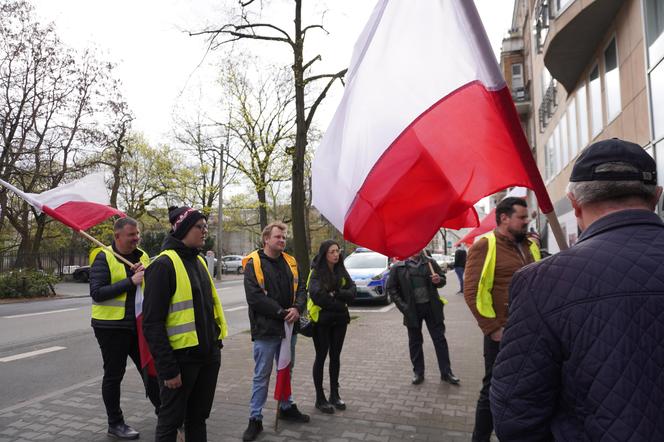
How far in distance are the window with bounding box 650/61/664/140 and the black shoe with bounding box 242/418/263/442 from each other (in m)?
8.88

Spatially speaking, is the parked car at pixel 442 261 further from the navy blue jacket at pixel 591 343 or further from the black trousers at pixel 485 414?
the navy blue jacket at pixel 591 343

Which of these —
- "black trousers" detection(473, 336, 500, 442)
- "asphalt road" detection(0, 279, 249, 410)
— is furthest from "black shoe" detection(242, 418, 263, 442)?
"asphalt road" detection(0, 279, 249, 410)

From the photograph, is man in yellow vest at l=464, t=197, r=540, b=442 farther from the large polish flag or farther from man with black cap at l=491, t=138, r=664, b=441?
man with black cap at l=491, t=138, r=664, b=441

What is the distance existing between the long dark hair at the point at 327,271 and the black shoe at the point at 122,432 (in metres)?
2.24

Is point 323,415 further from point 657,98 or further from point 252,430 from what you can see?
point 657,98

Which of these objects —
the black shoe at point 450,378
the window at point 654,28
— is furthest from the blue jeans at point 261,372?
the window at point 654,28

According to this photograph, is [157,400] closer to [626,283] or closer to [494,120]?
[494,120]

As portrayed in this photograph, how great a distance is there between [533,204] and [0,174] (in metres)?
25.8

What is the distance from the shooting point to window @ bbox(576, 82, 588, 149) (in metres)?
14.0

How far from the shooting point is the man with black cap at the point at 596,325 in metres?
1.25

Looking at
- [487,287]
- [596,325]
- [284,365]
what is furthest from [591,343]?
[284,365]

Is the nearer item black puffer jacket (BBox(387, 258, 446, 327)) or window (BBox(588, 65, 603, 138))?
black puffer jacket (BBox(387, 258, 446, 327))

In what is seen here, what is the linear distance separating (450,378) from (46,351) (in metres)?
7.16

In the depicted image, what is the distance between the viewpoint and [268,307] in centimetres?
423
